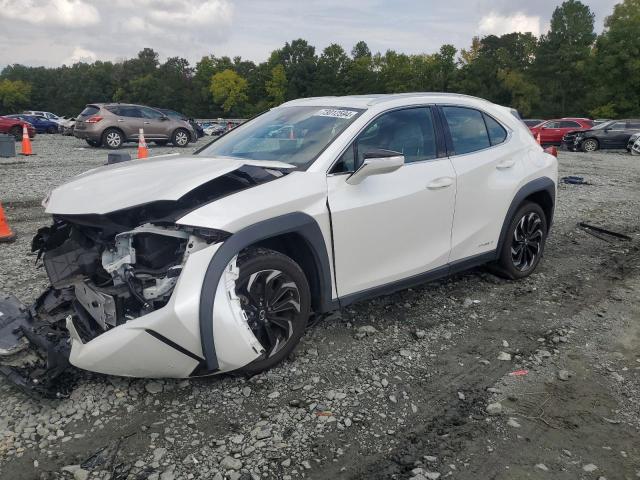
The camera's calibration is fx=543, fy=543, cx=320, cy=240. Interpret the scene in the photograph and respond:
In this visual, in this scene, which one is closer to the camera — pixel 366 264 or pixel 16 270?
pixel 366 264

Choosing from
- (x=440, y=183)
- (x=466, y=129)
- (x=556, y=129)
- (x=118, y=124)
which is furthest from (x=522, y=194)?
(x=556, y=129)

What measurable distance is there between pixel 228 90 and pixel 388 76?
103ft

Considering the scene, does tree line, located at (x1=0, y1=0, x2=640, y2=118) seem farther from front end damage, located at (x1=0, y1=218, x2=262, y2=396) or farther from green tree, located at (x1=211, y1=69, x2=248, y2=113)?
front end damage, located at (x1=0, y1=218, x2=262, y2=396)

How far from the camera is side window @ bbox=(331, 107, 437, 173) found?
3.79 m

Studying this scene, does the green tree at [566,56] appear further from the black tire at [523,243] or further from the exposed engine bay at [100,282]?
the exposed engine bay at [100,282]

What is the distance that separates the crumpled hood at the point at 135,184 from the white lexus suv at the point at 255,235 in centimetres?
1

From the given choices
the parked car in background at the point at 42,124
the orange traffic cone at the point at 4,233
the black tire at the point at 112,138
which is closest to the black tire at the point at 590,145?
the black tire at the point at 112,138

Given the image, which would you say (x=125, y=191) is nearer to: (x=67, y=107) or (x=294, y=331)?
(x=294, y=331)

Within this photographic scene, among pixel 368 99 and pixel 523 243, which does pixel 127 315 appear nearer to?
pixel 368 99

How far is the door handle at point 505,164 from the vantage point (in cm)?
479

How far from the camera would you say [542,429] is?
298 centimetres

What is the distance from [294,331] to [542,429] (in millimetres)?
1548

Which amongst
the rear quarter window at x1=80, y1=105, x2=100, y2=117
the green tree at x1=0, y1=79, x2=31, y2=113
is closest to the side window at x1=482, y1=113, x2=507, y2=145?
the rear quarter window at x1=80, y1=105, x2=100, y2=117

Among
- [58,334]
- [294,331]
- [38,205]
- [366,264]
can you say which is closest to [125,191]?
[58,334]
